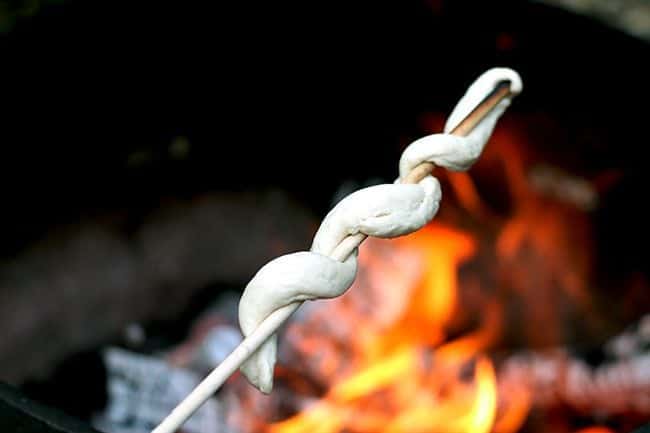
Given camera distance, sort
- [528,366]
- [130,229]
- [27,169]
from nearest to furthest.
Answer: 1. [27,169]
2. [528,366]
3. [130,229]

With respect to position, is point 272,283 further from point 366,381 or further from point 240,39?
point 240,39

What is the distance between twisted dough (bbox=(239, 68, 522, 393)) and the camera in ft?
1.81

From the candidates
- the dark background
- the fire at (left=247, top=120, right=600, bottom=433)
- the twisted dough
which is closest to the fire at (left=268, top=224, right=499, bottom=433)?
the fire at (left=247, top=120, right=600, bottom=433)

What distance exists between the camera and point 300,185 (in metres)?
1.57

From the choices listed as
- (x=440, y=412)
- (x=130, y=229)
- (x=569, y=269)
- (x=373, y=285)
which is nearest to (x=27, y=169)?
(x=130, y=229)

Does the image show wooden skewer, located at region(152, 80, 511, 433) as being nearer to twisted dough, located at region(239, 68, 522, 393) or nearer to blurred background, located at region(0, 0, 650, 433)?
twisted dough, located at region(239, 68, 522, 393)

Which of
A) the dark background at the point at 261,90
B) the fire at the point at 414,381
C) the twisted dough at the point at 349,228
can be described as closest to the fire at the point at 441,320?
the fire at the point at 414,381

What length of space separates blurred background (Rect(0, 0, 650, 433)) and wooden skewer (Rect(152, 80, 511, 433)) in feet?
1.96

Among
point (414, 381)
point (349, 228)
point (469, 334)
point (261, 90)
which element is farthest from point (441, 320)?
point (349, 228)

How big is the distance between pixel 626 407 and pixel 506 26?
1.83 ft

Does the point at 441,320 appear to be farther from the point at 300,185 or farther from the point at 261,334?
the point at 261,334

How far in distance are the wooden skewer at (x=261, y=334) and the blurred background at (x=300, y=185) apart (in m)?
0.60

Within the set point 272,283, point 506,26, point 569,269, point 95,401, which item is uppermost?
point 506,26

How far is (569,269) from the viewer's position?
1.48 m
